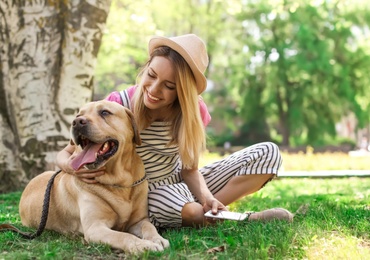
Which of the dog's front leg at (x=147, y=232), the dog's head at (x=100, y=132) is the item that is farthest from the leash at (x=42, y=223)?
the dog's front leg at (x=147, y=232)

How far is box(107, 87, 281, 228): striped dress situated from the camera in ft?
13.1

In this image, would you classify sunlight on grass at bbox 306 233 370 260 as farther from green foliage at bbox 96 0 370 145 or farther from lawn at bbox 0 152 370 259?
green foliage at bbox 96 0 370 145

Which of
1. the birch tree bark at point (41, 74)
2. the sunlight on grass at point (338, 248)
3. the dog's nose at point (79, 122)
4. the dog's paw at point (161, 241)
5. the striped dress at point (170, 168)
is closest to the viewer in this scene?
the sunlight on grass at point (338, 248)

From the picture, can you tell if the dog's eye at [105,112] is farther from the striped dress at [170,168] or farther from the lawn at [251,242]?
the lawn at [251,242]

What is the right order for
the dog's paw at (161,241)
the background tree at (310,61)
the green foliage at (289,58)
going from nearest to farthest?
the dog's paw at (161,241) → the green foliage at (289,58) → the background tree at (310,61)

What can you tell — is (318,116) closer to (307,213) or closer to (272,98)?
(272,98)

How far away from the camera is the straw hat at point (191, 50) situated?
3.91 metres

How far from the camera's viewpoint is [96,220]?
3568 millimetres

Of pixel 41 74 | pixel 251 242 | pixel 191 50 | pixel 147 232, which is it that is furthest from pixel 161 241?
pixel 41 74

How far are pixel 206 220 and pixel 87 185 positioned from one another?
96cm

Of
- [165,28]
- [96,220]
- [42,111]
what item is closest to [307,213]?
[96,220]

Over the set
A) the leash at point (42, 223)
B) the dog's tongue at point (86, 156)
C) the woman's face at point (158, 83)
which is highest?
the woman's face at point (158, 83)

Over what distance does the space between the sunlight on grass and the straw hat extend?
155 cm

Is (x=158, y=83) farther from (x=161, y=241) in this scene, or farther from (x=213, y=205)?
(x=161, y=241)
